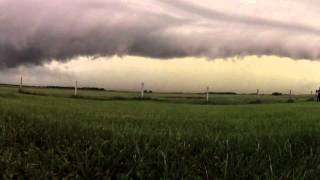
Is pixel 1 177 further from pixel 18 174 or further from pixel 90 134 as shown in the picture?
pixel 90 134

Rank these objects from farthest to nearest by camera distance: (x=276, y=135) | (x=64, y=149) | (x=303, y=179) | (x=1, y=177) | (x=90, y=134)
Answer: (x=276, y=135), (x=90, y=134), (x=64, y=149), (x=303, y=179), (x=1, y=177)

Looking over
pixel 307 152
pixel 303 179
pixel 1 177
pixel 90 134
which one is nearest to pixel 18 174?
pixel 1 177

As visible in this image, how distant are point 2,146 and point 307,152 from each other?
14.7 ft

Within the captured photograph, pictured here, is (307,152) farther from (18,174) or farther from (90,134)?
(18,174)

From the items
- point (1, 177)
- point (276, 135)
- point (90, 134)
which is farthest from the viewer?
point (276, 135)

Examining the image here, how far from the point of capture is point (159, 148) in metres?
7.94

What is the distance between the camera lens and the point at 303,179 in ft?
23.6

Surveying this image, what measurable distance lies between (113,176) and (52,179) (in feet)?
2.44

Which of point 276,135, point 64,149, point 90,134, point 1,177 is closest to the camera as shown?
point 1,177

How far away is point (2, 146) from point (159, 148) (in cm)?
210

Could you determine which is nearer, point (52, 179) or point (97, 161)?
point (52, 179)

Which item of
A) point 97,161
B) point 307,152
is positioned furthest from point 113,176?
point 307,152

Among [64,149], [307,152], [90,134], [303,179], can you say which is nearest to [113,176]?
[64,149]

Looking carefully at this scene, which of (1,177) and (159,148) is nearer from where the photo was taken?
(1,177)
